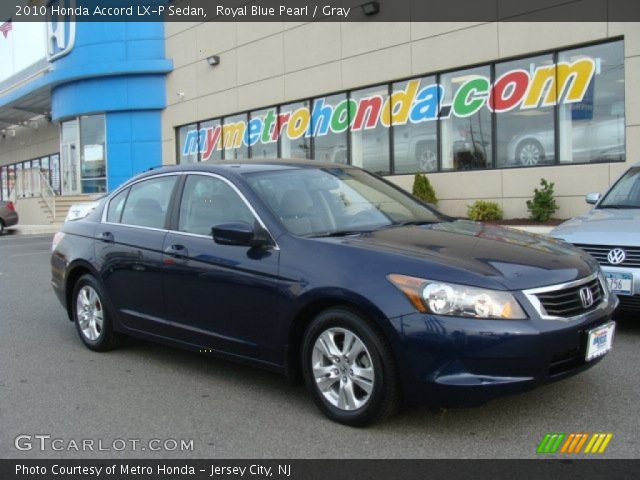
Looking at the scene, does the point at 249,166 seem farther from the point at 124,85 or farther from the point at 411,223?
the point at 124,85

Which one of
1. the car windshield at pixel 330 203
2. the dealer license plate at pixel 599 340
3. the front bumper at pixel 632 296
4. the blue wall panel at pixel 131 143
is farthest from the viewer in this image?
the blue wall panel at pixel 131 143

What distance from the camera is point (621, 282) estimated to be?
18.7 ft

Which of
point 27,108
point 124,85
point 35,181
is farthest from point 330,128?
point 27,108

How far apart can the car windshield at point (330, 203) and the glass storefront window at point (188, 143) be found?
20009 mm

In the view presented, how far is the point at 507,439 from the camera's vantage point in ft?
12.1

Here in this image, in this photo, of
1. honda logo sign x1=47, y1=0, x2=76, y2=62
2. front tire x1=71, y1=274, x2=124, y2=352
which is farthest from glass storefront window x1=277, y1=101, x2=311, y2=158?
front tire x1=71, y1=274, x2=124, y2=352

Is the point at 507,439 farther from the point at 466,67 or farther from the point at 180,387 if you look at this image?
→ the point at 466,67

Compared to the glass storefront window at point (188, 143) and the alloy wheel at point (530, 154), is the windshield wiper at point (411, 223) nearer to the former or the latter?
the alloy wheel at point (530, 154)

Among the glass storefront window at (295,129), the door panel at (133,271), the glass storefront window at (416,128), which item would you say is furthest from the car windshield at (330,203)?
the glass storefront window at (295,129)

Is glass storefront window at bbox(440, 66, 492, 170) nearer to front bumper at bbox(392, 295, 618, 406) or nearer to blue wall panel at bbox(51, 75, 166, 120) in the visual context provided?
front bumper at bbox(392, 295, 618, 406)

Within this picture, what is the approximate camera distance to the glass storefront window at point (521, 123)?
1427 cm

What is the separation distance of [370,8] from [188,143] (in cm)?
1034

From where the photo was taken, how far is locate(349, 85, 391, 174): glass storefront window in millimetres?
17594

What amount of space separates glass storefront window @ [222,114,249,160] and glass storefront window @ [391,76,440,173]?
6531 mm
